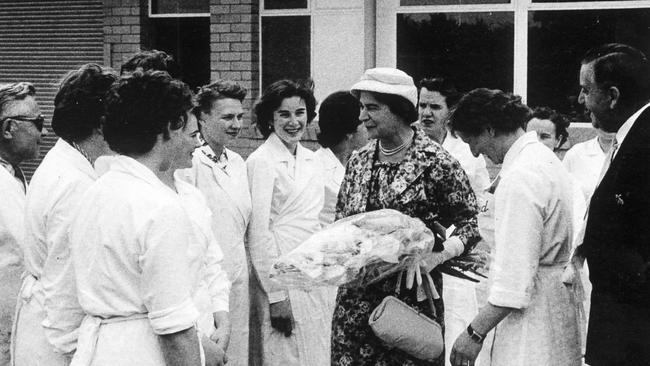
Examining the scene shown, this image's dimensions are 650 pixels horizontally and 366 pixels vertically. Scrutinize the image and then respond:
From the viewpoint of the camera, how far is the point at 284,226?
6.21m

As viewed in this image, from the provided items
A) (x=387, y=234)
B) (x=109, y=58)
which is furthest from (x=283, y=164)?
(x=109, y=58)

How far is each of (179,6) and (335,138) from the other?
4.04 meters

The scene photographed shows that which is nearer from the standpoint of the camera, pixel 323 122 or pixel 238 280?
pixel 238 280

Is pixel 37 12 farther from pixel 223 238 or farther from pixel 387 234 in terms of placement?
pixel 387 234

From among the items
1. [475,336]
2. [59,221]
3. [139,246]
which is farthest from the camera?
[475,336]

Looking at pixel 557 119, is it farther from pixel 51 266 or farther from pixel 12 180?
pixel 51 266

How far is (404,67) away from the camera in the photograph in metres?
9.36

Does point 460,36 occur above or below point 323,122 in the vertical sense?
above

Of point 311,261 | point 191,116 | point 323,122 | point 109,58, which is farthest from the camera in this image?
point 109,58

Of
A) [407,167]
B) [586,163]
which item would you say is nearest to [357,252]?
[407,167]

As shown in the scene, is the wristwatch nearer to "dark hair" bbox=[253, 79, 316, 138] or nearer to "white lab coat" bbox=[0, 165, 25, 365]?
"white lab coat" bbox=[0, 165, 25, 365]

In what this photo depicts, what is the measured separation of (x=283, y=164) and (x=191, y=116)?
249cm

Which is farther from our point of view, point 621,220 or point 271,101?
point 271,101

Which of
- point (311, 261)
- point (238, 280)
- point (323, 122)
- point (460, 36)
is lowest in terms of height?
point (238, 280)
